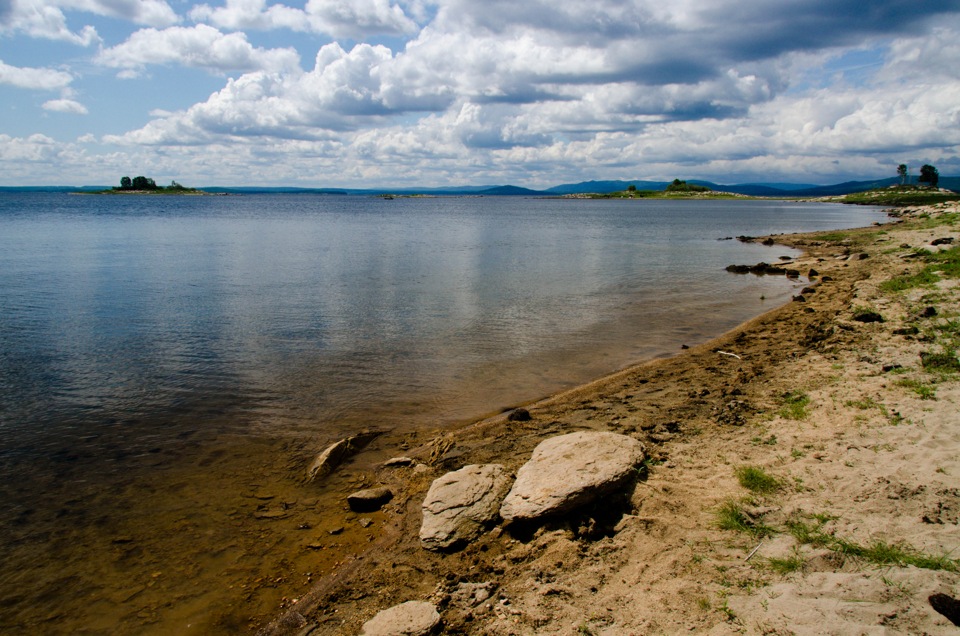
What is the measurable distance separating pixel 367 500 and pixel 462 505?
6.42 feet

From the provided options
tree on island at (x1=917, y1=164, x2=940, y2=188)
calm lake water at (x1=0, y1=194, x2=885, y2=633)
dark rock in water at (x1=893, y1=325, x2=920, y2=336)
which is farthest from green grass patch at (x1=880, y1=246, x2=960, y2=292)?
tree on island at (x1=917, y1=164, x2=940, y2=188)

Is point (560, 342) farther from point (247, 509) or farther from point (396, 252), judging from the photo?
point (396, 252)

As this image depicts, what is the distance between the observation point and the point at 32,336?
62.2 ft

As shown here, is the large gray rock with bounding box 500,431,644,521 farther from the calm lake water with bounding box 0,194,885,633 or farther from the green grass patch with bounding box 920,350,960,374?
the green grass patch with bounding box 920,350,960,374

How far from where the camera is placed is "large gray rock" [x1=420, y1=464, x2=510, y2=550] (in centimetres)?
781

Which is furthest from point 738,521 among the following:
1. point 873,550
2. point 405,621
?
point 405,621

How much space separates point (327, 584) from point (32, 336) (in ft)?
60.1

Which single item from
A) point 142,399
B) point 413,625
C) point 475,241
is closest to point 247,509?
point 413,625

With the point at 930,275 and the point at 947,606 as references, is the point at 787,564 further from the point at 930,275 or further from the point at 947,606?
the point at 930,275

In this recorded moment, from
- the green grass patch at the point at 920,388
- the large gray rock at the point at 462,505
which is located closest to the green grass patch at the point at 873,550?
the large gray rock at the point at 462,505

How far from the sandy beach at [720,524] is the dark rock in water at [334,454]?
221mm

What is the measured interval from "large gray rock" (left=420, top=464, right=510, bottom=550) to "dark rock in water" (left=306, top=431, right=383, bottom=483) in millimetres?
2554

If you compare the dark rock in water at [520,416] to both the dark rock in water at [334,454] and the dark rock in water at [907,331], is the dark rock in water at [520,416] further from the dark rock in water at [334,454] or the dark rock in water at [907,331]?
the dark rock in water at [907,331]

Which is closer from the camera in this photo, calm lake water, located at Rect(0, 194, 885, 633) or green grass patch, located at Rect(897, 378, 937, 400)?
calm lake water, located at Rect(0, 194, 885, 633)
